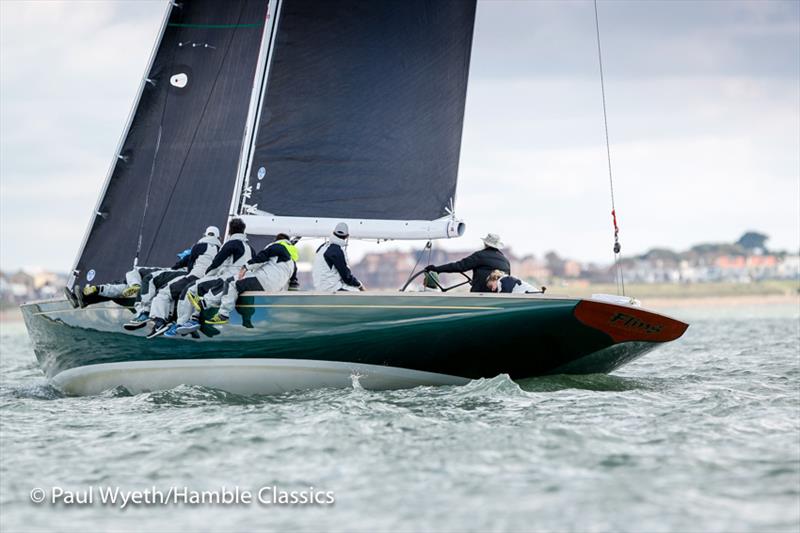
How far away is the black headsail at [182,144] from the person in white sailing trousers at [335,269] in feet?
7.49

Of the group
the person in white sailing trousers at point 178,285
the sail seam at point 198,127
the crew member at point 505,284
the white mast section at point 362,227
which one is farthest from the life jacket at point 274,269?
the sail seam at point 198,127

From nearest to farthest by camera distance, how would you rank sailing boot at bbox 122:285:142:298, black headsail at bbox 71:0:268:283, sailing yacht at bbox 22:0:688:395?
sailing yacht at bbox 22:0:688:395 < sailing boot at bbox 122:285:142:298 < black headsail at bbox 71:0:268:283

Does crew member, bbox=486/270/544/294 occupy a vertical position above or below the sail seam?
below

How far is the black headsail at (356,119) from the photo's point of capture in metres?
11.6

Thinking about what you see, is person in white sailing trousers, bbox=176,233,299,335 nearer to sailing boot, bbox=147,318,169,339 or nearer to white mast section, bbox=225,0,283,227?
sailing boot, bbox=147,318,169,339

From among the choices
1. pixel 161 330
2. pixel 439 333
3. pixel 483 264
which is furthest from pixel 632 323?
pixel 161 330

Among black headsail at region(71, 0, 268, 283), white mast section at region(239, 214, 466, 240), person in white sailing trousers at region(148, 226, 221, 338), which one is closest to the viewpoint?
person in white sailing trousers at region(148, 226, 221, 338)

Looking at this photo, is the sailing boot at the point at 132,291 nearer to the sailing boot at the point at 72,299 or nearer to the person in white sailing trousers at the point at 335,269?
the sailing boot at the point at 72,299

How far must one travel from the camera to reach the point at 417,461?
627 cm

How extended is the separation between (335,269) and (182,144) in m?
3.55

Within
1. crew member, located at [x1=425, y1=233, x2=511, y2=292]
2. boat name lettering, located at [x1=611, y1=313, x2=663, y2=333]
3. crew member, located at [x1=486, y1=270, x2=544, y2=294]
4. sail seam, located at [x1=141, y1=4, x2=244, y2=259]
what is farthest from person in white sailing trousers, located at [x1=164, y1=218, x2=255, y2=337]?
boat name lettering, located at [x1=611, y1=313, x2=663, y2=333]

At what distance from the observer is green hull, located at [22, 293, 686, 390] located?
358 inches

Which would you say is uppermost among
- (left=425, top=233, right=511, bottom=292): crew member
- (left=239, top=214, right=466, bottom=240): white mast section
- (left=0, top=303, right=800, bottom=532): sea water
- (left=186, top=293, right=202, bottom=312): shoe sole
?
(left=239, top=214, right=466, bottom=240): white mast section

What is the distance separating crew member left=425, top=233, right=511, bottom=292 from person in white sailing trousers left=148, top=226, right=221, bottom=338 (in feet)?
7.37
